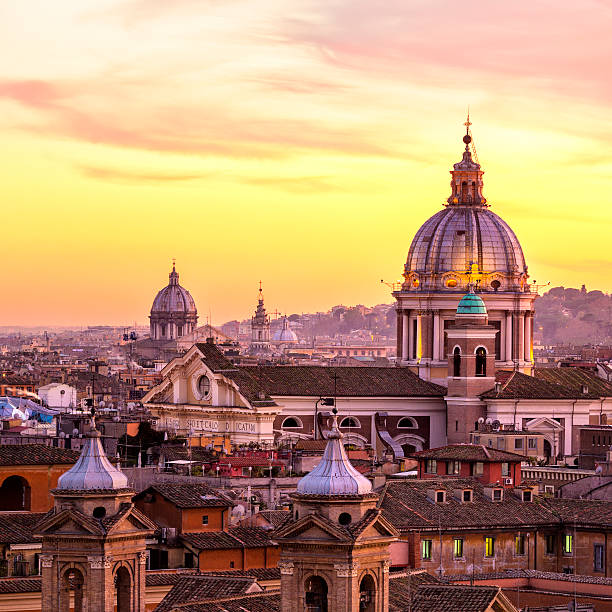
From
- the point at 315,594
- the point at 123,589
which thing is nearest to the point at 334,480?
the point at 315,594

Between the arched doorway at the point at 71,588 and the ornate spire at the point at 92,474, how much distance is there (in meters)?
1.08

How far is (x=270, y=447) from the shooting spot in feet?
258

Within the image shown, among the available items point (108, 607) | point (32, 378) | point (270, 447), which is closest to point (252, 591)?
point (108, 607)

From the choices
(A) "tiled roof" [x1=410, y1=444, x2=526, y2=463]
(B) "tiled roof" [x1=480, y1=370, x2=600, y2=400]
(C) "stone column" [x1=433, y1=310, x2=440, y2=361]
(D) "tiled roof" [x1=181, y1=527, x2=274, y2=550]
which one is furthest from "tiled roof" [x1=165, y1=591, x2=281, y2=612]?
(C) "stone column" [x1=433, y1=310, x2=440, y2=361]

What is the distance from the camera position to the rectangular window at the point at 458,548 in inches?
2010

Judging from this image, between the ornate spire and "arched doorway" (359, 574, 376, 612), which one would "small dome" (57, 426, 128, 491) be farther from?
"arched doorway" (359, 574, 376, 612)

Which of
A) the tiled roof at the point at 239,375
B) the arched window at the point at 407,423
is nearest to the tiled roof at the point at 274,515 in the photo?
the tiled roof at the point at 239,375

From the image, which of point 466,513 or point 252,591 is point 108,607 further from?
point 466,513

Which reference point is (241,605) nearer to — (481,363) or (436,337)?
(481,363)

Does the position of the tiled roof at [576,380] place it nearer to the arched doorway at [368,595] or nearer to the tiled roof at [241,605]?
the tiled roof at [241,605]

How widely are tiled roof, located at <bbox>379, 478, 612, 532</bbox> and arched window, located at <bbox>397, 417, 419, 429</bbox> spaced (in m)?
31.7

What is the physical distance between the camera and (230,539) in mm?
47344

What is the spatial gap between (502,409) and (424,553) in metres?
36.0

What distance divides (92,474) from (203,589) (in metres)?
3.91
